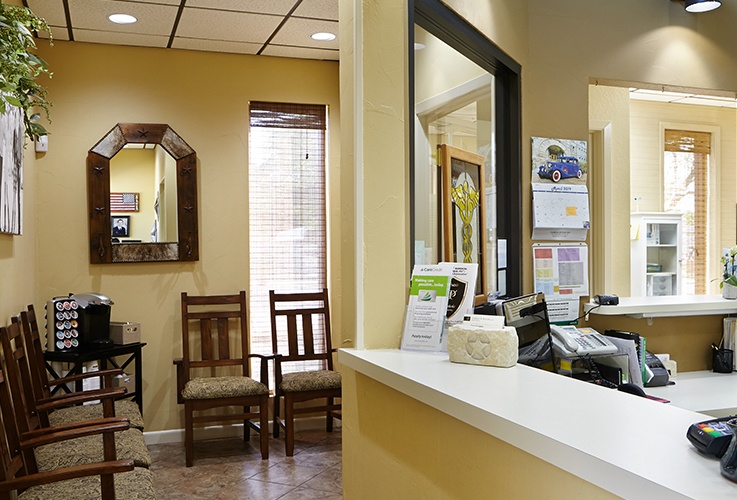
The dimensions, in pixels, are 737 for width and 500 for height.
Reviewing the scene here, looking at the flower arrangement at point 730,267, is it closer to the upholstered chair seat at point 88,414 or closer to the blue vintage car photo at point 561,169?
the blue vintage car photo at point 561,169

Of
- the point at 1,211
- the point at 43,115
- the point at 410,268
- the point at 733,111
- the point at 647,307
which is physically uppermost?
the point at 733,111

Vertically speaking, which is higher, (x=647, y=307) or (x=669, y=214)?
(x=669, y=214)

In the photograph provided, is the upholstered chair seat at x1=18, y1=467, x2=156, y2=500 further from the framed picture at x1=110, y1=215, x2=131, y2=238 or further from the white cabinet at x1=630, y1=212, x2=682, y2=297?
the white cabinet at x1=630, y1=212, x2=682, y2=297

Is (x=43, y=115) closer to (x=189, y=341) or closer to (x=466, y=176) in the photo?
(x=189, y=341)

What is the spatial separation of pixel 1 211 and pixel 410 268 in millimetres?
2051

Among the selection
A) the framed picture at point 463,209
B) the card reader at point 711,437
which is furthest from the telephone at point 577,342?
the card reader at point 711,437

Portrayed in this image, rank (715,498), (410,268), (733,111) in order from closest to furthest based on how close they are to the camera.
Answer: (715,498), (410,268), (733,111)

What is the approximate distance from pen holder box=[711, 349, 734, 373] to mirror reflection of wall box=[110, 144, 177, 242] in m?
3.60

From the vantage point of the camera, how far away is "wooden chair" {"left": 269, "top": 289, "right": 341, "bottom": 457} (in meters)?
4.74

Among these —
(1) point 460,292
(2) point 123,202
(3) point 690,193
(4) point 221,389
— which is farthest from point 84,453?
(3) point 690,193

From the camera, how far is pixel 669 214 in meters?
7.43

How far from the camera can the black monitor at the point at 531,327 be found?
2.36 meters

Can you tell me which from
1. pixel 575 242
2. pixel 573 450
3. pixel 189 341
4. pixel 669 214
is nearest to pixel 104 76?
pixel 189 341

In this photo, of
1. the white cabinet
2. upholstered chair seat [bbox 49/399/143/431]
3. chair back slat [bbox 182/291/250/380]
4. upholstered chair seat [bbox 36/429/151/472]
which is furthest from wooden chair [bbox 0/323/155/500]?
the white cabinet
